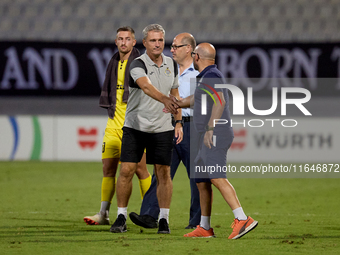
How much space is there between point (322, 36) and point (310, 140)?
361 centimetres

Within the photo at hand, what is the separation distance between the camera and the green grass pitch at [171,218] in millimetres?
4651

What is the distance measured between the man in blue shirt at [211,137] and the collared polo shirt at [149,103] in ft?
1.03

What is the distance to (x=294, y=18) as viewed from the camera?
15.6 metres

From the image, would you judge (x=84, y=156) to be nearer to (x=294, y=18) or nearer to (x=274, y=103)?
(x=274, y=103)

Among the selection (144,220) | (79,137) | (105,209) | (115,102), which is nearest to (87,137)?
(79,137)

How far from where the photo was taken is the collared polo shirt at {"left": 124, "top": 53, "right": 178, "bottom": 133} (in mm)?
5344

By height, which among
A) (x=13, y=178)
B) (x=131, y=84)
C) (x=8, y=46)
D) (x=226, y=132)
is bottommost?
(x=13, y=178)

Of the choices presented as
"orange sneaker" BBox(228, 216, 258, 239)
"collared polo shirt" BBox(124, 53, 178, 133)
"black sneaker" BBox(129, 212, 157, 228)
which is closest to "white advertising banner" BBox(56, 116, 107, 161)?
"black sneaker" BBox(129, 212, 157, 228)

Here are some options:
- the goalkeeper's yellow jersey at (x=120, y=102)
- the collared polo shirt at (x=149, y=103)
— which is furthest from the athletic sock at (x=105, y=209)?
the collared polo shirt at (x=149, y=103)

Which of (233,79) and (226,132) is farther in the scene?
(233,79)

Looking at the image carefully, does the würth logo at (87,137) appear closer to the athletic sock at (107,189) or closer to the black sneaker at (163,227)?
the athletic sock at (107,189)

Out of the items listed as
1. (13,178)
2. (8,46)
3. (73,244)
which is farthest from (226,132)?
(8,46)

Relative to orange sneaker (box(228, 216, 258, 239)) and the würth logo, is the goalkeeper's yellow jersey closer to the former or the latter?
orange sneaker (box(228, 216, 258, 239))

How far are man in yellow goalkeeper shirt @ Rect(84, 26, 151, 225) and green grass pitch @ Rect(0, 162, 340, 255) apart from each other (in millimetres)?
506
